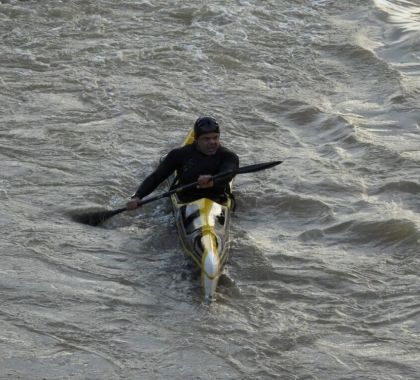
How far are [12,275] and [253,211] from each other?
285 centimetres

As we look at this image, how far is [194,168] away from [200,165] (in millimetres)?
65

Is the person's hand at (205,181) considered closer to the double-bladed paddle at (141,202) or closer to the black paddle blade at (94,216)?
the double-bladed paddle at (141,202)

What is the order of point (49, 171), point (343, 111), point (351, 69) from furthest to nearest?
point (351, 69) < point (343, 111) < point (49, 171)

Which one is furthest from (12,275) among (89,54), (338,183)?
(89,54)

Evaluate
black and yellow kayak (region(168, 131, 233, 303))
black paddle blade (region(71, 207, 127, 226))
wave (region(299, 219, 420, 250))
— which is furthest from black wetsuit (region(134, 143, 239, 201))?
wave (region(299, 219, 420, 250))

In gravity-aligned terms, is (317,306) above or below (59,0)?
above

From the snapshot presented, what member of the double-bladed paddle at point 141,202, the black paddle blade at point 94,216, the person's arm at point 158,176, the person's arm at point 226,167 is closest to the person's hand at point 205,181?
the double-bladed paddle at point 141,202

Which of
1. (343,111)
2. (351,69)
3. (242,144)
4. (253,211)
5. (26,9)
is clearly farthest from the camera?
(26,9)

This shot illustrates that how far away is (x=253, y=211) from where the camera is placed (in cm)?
1043

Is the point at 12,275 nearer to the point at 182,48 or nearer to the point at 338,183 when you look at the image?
the point at 338,183

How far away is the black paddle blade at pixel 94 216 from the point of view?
9781 millimetres

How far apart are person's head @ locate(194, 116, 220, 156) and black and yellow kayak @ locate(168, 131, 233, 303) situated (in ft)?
1.65

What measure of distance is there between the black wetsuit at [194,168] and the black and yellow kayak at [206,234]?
13 cm

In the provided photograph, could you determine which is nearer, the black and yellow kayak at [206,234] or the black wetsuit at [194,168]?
the black and yellow kayak at [206,234]
